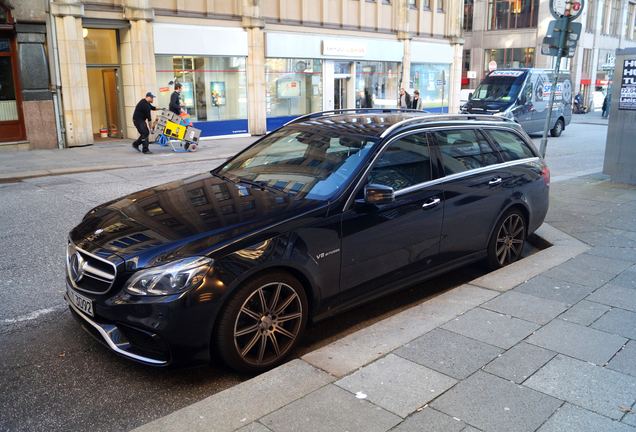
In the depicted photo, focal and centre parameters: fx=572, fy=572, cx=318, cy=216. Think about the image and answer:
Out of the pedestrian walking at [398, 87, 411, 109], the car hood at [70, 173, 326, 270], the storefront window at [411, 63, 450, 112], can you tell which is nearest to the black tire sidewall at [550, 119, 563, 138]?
the pedestrian walking at [398, 87, 411, 109]

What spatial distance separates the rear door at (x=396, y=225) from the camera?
14.5 feet

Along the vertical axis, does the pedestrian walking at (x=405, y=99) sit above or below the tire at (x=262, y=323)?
above

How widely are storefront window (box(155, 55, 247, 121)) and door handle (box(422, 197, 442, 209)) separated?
17.2 metres

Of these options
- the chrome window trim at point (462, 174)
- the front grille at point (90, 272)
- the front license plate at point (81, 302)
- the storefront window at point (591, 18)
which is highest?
the storefront window at point (591, 18)

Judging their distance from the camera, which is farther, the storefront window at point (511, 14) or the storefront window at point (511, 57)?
the storefront window at point (511, 57)

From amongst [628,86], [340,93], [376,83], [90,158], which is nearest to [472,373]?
[628,86]

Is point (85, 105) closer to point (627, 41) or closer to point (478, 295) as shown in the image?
point (478, 295)

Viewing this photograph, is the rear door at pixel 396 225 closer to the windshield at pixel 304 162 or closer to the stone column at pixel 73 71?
the windshield at pixel 304 162

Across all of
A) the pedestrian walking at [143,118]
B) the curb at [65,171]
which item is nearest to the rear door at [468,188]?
the curb at [65,171]

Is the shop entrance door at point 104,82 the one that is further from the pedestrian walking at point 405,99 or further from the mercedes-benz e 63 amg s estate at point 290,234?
the mercedes-benz e 63 amg s estate at point 290,234

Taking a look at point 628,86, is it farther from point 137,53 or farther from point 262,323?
point 137,53

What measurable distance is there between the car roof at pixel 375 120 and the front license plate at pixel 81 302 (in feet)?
8.18

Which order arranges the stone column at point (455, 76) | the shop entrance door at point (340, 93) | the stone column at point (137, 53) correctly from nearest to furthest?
the stone column at point (137, 53)
the shop entrance door at point (340, 93)
the stone column at point (455, 76)

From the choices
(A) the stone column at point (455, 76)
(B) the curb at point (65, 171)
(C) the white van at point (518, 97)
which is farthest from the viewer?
(A) the stone column at point (455, 76)
